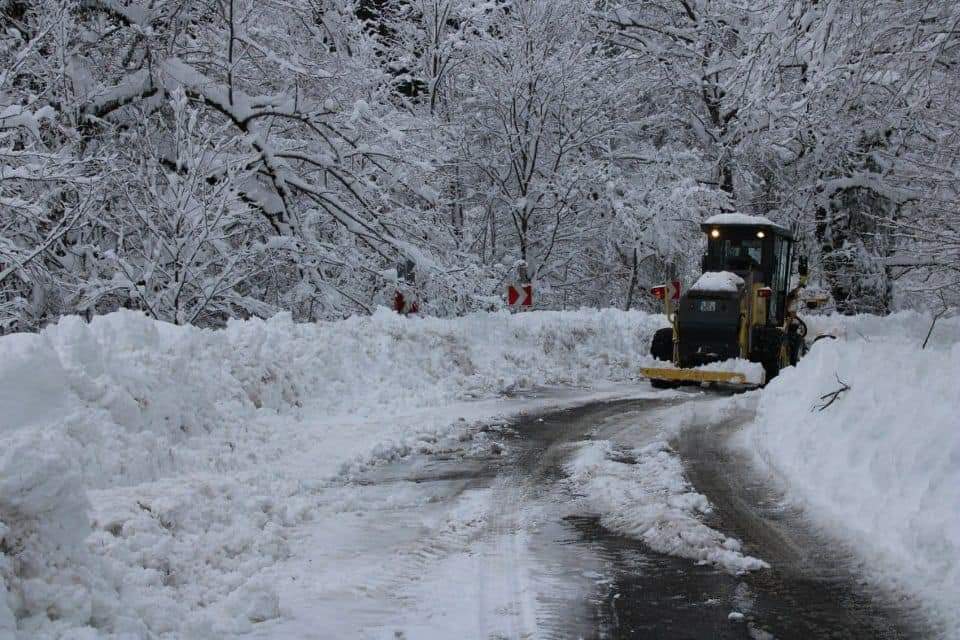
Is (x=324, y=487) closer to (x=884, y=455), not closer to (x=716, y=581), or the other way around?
(x=716, y=581)

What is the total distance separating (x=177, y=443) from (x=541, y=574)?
4.33m

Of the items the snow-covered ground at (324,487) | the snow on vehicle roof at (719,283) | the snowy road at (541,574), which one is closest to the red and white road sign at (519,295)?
the snow on vehicle roof at (719,283)

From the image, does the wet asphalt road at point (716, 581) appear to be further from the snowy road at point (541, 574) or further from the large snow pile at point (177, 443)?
the large snow pile at point (177, 443)

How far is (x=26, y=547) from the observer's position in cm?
401

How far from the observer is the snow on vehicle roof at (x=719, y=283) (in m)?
15.9

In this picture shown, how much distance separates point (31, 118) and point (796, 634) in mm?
10045

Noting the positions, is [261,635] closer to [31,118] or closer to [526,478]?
[526,478]

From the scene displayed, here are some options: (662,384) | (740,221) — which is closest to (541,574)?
(662,384)

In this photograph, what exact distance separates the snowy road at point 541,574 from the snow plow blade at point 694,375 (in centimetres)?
688

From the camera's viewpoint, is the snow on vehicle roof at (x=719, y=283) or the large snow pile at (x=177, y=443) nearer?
the large snow pile at (x=177, y=443)

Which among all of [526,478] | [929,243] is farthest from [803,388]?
[526,478]

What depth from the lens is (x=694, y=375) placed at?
15.0 meters

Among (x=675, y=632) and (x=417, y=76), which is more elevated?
(x=417, y=76)

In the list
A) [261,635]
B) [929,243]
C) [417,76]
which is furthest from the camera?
[417,76]
